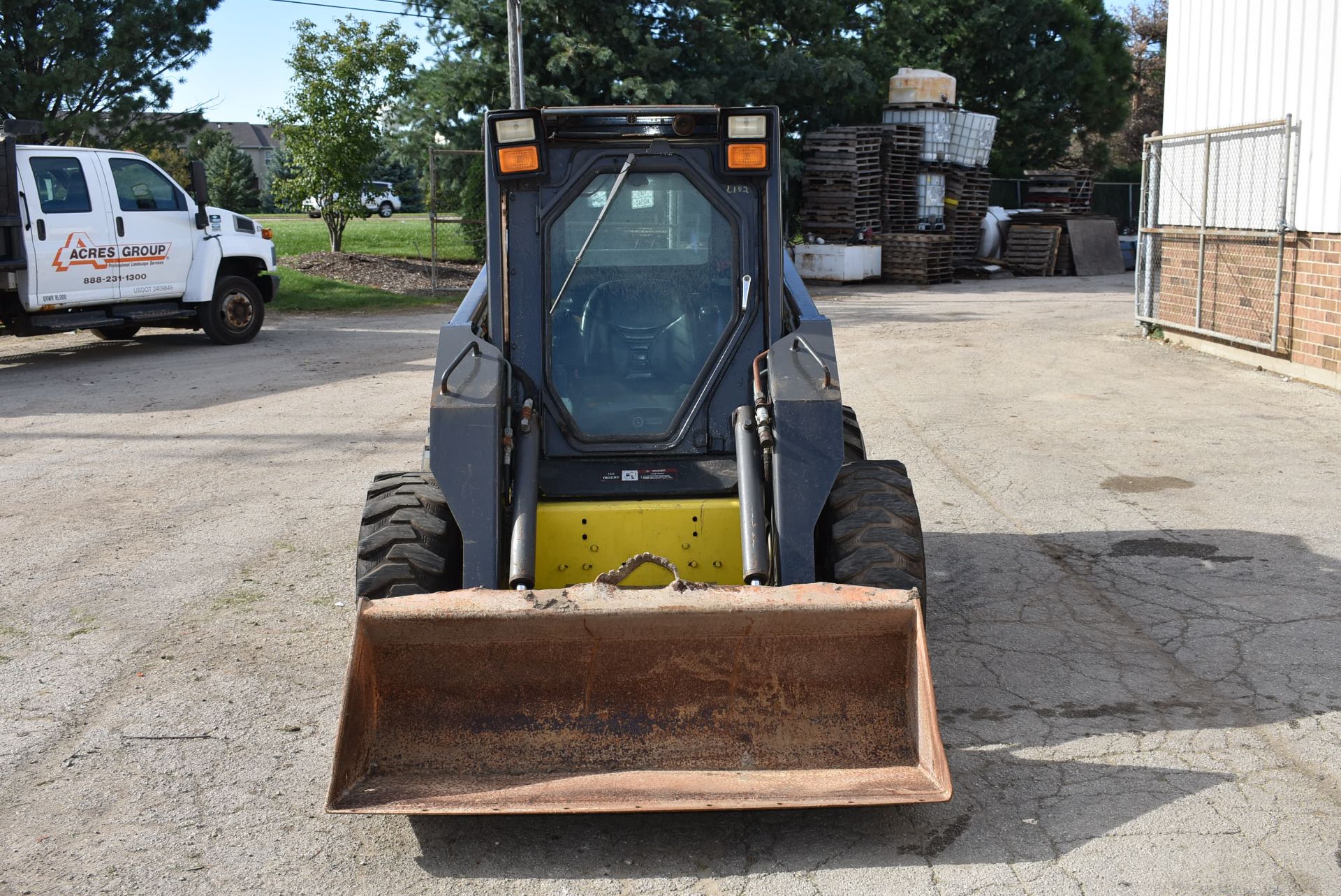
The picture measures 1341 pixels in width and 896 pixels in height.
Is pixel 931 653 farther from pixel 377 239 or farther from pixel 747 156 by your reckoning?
pixel 377 239

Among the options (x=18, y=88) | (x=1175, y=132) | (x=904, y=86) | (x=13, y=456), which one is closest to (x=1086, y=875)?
(x=13, y=456)

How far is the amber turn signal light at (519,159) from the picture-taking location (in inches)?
210

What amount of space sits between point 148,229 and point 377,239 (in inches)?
876

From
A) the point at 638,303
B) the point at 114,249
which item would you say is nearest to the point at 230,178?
the point at 114,249

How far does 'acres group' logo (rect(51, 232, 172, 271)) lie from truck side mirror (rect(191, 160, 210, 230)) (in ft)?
1.90

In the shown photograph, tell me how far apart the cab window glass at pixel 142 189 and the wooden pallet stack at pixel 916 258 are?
15.5 m

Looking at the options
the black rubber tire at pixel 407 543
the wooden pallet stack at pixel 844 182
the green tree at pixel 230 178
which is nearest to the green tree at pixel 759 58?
the wooden pallet stack at pixel 844 182

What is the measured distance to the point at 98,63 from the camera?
20969mm

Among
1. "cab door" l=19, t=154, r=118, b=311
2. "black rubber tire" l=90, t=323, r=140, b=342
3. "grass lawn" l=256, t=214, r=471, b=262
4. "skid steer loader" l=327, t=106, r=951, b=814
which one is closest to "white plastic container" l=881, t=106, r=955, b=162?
"grass lawn" l=256, t=214, r=471, b=262

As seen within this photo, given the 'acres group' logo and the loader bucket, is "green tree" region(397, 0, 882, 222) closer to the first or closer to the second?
the 'acres group' logo

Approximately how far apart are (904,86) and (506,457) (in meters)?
25.2

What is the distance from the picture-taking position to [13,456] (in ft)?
33.5

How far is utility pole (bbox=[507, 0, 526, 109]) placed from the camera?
22.7 m

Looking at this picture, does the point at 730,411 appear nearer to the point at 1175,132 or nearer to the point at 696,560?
the point at 696,560
